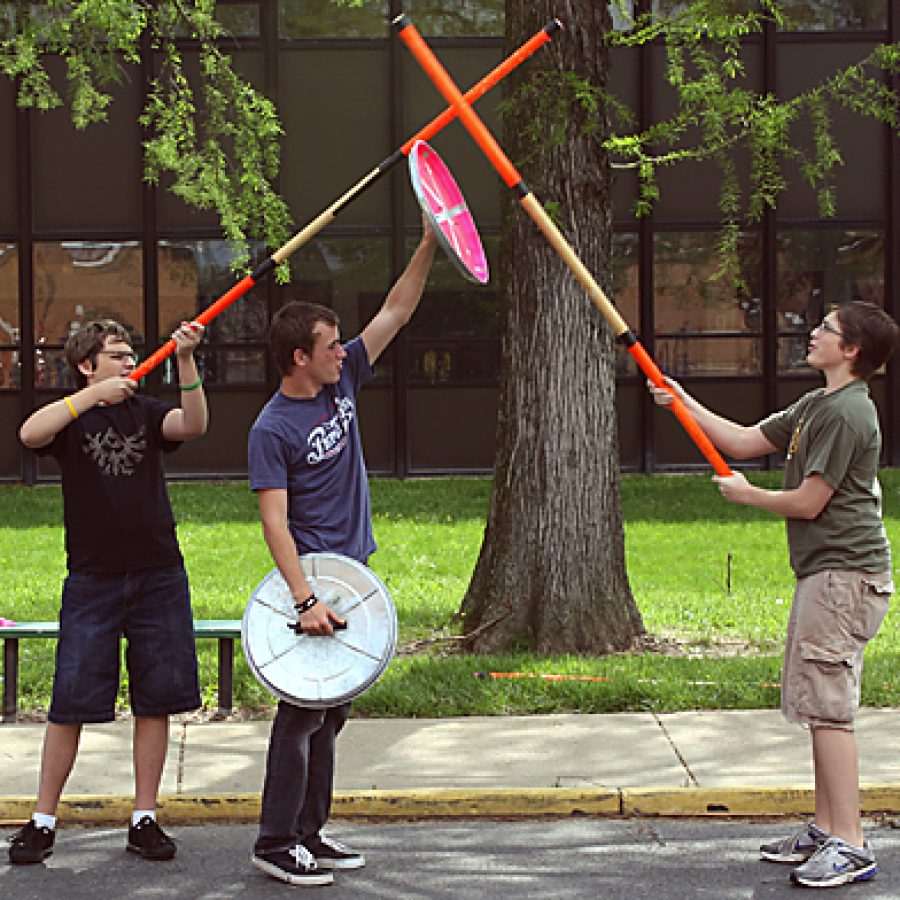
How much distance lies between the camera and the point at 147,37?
63.1 ft

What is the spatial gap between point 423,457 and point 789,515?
1456 centimetres

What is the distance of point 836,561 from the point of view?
5516 millimetres

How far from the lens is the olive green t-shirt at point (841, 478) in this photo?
5.45 m

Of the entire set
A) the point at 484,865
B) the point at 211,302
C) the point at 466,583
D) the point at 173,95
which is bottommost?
the point at 484,865

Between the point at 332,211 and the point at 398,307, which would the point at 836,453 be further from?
the point at 332,211

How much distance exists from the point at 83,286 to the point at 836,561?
15451 millimetres

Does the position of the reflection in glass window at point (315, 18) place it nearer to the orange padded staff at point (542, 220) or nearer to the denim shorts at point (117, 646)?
the orange padded staff at point (542, 220)

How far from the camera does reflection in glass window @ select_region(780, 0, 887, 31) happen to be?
64.5ft

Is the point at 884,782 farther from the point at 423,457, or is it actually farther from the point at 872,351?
the point at 423,457

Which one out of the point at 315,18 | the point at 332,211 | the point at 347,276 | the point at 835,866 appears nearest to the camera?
the point at 835,866

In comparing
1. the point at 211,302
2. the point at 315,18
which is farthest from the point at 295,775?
the point at 315,18

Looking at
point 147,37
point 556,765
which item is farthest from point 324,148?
point 556,765

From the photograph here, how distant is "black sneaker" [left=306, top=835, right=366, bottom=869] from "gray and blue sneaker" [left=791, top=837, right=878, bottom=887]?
1.45 meters

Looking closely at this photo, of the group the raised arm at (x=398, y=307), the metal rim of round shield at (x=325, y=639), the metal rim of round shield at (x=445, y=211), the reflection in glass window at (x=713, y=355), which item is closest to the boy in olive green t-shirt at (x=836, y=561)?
the metal rim of round shield at (x=445, y=211)
